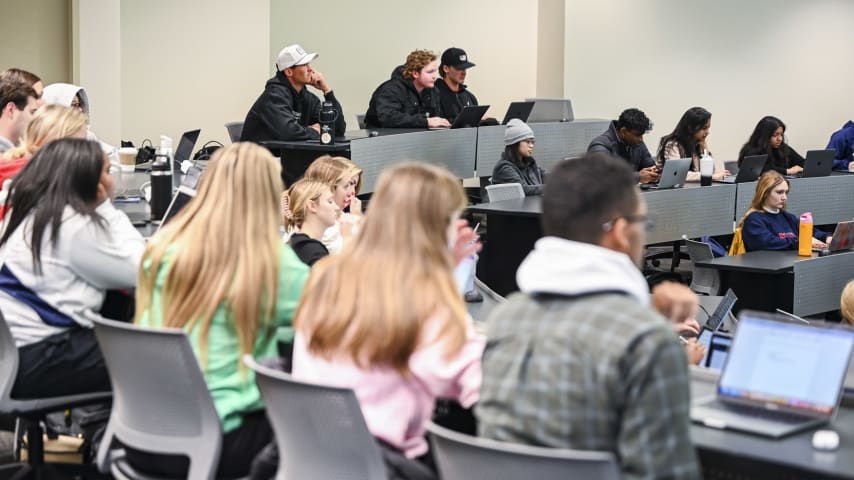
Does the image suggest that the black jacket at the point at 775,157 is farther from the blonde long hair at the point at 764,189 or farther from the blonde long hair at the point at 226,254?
the blonde long hair at the point at 226,254

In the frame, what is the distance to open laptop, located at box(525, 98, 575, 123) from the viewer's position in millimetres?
9297

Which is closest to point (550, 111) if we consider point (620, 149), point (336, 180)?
point (620, 149)

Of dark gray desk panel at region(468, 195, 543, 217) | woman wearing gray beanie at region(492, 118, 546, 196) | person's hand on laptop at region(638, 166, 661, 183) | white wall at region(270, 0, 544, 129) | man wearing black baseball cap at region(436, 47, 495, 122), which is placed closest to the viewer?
dark gray desk panel at region(468, 195, 543, 217)

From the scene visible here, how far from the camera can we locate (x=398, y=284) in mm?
2219

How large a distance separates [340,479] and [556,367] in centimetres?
60

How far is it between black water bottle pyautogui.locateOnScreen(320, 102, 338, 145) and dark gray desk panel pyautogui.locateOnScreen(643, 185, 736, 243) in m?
1.95

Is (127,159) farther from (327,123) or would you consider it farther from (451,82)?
(451,82)

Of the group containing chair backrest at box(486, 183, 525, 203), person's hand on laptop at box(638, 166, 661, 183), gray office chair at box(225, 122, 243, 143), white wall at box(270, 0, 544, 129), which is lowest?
chair backrest at box(486, 183, 525, 203)

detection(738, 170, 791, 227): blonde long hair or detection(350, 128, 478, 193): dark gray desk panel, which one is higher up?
detection(350, 128, 478, 193): dark gray desk panel

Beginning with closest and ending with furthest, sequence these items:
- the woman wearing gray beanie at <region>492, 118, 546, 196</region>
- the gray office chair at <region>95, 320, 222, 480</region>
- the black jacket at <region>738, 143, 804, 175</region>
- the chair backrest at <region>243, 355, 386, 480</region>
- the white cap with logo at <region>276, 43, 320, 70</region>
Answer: the chair backrest at <region>243, 355, 386, 480</region> < the gray office chair at <region>95, 320, 222, 480</region> < the white cap with logo at <region>276, 43, 320, 70</region> < the woman wearing gray beanie at <region>492, 118, 546, 196</region> < the black jacket at <region>738, 143, 804, 175</region>

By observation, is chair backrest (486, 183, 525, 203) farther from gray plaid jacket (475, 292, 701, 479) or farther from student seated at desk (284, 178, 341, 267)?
gray plaid jacket (475, 292, 701, 479)

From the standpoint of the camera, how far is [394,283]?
2219 millimetres

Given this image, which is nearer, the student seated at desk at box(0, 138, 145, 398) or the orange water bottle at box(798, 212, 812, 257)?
the student seated at desk at box(0, 138, 145, 398)

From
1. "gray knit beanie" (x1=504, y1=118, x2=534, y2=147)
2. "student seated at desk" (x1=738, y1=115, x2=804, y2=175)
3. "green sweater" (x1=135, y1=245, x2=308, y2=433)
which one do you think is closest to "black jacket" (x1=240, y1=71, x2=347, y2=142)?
"gray knit beanie" (x1=504, y1=118, x2=534, y2=147)
